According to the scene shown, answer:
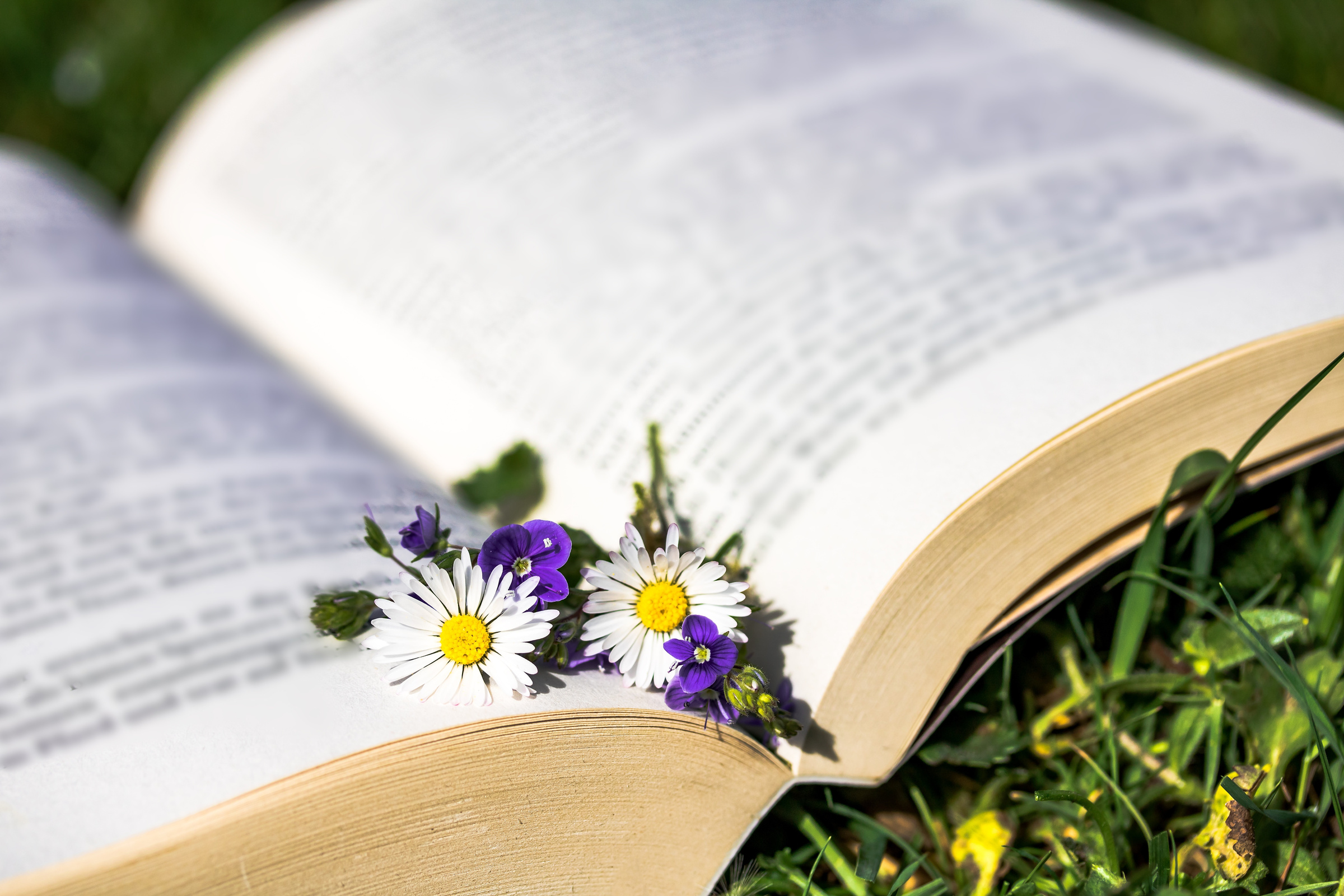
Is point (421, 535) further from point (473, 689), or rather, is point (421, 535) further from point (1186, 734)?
point (1186, 734)

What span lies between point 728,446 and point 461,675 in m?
0.45

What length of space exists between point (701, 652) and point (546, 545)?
0.60 ft

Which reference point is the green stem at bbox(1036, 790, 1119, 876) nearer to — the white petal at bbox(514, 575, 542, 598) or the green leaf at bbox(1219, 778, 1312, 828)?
the green leaf at bbox(1219, 778, 1312, 828)

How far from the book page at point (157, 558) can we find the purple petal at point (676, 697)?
4 cm

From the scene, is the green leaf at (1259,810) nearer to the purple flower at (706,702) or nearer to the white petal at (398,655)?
the purple flower at (706,702)

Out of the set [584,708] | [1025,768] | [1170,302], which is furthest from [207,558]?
[1170,302]

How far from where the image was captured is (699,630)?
92 centimetres

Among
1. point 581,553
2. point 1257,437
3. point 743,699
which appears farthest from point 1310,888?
point 581,553

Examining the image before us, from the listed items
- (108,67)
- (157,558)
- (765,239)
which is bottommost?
(157,558)

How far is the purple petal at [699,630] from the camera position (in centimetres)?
92

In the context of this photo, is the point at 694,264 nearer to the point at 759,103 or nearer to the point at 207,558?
the point at 759,103

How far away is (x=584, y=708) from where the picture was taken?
2.87ft

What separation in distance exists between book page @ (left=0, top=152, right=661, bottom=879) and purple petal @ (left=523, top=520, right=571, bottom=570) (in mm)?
118

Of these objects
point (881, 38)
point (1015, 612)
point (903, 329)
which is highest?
point (881, 38)
